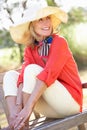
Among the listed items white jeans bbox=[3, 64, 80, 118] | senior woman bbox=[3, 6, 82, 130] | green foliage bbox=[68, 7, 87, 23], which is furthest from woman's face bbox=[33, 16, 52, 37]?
green foliage bbox=[68, 7, 87, 23]

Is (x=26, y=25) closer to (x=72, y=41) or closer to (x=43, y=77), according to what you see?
(x=43, y=77)

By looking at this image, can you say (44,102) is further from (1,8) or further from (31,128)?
(1,8)

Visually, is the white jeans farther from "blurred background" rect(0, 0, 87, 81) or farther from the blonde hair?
"blurred background" rect(0, 0, 87, 81)

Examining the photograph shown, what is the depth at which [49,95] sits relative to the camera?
2.97 metres

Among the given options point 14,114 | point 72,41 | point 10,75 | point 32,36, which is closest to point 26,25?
point 32,36

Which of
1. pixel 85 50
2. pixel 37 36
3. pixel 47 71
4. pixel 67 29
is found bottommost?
pixel 85 50

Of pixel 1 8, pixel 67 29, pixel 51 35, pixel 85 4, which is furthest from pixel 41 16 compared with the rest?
pixel 67 29

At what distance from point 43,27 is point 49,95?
1.82 feet

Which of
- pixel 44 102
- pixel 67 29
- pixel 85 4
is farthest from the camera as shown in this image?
pixel 67 29

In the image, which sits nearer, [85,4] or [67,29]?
[85,4]

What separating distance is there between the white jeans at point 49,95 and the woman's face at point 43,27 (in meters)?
0.35

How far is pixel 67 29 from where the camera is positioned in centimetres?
1049

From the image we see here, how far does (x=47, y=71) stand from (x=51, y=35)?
15.1 inches

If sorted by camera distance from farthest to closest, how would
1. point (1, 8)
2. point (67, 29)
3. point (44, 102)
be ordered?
point (67, 29) < point (1, 8) < point (44, 102)
